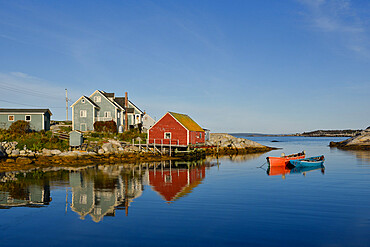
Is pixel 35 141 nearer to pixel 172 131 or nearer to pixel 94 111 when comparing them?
pixel 94 111

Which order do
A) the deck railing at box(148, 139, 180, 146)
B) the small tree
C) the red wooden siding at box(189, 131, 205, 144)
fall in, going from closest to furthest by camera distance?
1. the small tree
2. the deck railing at box(148, 139, 180, 146)
3. the red wooden siding at box(189, 131, 205, 144)

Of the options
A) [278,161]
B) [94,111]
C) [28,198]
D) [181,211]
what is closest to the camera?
[181,211]

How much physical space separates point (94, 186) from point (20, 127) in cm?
3008

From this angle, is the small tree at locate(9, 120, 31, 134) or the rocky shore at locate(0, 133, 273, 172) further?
the small tree at locate(9, 120, 31, 134)

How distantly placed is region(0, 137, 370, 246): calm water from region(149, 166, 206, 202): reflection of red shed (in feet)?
0.25

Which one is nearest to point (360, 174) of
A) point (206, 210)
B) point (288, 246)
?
point (206, 210)

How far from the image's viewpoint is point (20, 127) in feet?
157

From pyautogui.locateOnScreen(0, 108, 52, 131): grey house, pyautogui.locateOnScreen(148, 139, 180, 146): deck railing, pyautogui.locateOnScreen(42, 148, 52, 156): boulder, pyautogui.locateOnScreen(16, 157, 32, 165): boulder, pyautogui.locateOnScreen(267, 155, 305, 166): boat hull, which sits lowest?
pyautogui.locateOnScreen(267, 155, 305, 166): boat hull

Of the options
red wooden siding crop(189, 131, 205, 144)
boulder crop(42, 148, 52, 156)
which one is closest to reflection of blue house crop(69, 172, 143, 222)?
boulder crop(42, 148, 52, 156)

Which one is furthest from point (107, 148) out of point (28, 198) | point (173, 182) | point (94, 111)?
point (28, 198)

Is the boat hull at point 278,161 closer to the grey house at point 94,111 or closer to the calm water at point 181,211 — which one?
the calm water at point 181,211

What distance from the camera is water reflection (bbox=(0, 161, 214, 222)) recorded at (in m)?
18.4

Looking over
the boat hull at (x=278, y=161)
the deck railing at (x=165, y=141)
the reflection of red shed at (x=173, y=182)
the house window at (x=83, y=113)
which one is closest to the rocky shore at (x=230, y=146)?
the deck railing at (x=165, y=141)

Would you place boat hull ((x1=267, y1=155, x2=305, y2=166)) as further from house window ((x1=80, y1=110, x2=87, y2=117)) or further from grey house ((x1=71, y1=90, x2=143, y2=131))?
house window ((x1=80, y1=110, x2=87, y2=117))
